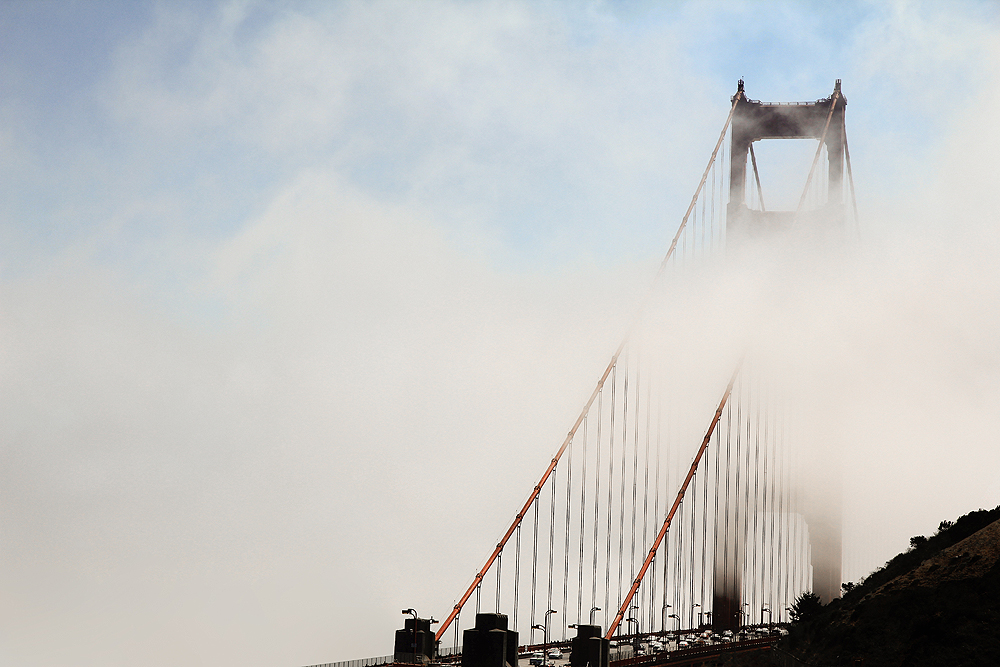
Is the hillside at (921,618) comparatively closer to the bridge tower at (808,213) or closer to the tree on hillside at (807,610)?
the tree on hillside at (807,610)

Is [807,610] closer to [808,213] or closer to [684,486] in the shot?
[684,486]

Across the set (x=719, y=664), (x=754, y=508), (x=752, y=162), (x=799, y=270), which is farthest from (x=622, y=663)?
(x=752, y=162)

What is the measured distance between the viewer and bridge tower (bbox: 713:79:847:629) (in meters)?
81.0

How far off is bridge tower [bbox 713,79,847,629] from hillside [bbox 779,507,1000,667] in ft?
75.7

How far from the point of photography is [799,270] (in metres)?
85.5

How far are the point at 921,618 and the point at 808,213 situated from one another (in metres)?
46.9

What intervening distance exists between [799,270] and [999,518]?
1229 inches

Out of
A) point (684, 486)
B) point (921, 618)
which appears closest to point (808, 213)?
point (684, 486)

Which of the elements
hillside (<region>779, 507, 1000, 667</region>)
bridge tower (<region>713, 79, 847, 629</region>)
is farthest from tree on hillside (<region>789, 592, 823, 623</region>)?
bridge tower (<region>713, 79, 847, 629</region>)

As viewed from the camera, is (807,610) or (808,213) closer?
(807,610)

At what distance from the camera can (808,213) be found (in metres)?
88.1

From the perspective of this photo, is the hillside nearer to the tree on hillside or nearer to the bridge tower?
the tree on hillside

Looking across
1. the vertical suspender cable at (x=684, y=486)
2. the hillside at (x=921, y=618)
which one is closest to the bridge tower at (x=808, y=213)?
the vertical suspender cable at (x=684, y=486)

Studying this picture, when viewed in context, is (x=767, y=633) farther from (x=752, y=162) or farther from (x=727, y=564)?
(x=752, y=162)
